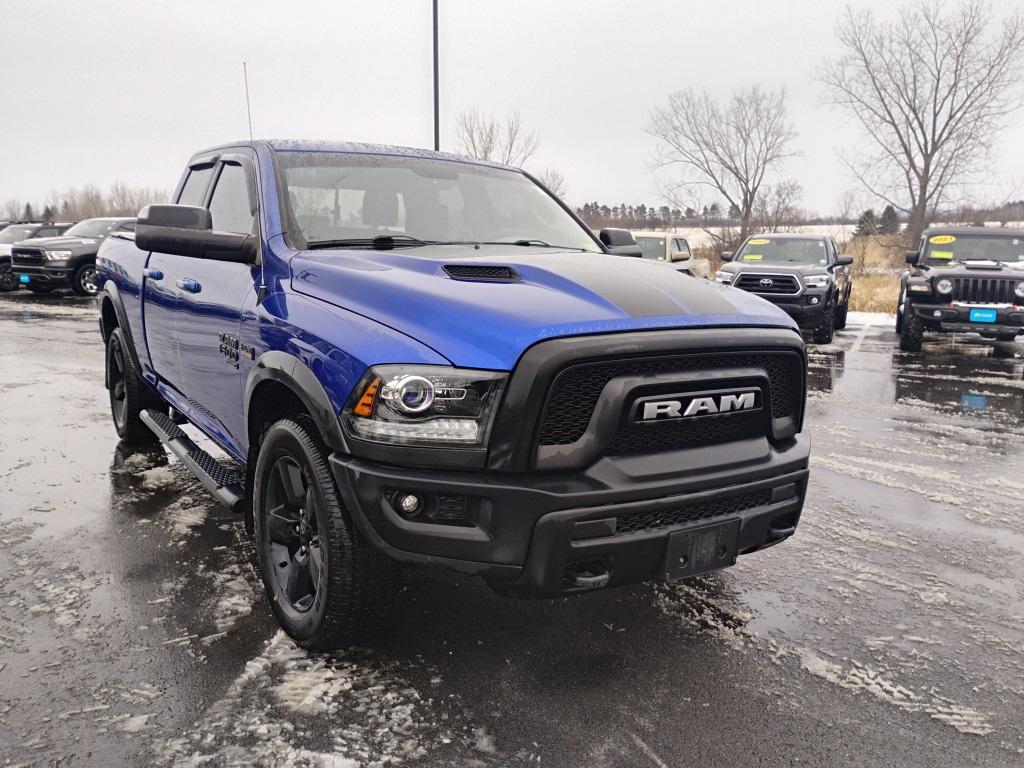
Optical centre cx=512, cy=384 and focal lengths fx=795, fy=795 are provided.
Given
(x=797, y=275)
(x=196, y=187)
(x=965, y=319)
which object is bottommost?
(x=965, y=319)

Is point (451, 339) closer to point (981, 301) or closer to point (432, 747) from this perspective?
point (432, 747)

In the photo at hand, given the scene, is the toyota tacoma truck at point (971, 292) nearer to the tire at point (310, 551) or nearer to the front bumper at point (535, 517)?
the front bumper at point (535, 517)

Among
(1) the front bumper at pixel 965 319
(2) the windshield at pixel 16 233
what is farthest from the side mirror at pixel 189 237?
(2) the windshield at pixel 16 233

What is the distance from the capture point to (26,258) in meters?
18.3

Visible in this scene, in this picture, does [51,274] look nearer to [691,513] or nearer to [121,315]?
[121,315]

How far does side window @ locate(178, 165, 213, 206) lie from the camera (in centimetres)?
447

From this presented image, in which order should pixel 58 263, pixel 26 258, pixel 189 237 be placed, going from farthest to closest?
pixel 26 258, pixel 58 263, pixel 189 237

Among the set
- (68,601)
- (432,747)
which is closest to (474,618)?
(432,747)

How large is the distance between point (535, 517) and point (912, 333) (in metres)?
11.0

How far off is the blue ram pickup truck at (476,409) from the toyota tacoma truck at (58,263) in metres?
16.9

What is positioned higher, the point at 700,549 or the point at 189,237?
the point at 189,237

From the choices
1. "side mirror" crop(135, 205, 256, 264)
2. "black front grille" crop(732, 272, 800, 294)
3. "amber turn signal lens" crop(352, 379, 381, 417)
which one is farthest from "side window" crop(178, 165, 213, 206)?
"black front grille" crop(732, 272, 800, 294)

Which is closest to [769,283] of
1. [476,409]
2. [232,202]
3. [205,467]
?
[232,202]

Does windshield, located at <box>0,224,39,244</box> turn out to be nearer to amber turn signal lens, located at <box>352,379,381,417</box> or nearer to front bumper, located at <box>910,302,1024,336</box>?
Answer: front bumper, located at <box>910,302,1024,336</box>
